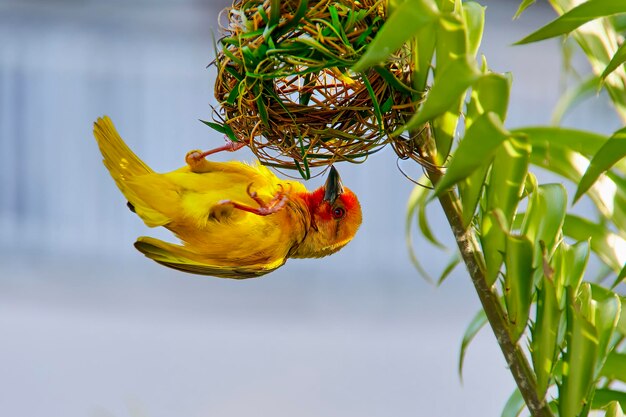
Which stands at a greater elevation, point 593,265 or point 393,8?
point 593,265

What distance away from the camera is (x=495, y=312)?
896mm

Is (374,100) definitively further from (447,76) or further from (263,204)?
(263,204)

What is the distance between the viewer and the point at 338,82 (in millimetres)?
895

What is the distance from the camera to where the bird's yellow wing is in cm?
105

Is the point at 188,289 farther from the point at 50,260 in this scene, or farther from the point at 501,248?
the point at 501,248

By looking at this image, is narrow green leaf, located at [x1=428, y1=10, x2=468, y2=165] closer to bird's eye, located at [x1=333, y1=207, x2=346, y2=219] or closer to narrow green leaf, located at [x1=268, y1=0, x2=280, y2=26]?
narrow green leaf, located at [x1=268, y1=0, x2=280, y2=26]

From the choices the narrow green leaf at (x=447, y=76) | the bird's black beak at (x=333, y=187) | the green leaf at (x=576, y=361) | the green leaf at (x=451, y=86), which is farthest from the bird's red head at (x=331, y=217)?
the green leaf at (x=451, y=86)

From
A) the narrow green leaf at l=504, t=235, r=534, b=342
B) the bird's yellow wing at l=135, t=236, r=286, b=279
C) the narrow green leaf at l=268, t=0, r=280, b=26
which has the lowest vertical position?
the narrow green leaf at l=504, t=235, r=534, b=342

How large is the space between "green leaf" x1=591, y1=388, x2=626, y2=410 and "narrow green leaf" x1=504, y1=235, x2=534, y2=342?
233mm

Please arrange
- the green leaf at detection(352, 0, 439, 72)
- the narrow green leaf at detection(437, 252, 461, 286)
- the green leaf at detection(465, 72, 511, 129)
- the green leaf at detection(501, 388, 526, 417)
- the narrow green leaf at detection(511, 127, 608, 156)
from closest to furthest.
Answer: the green leaf at detection(352, 0, 439, 72) < the green leaf at detection(465, 72, 511, 129) < the narrow green leaf at detection(511, 127, 608, 156) < the green leaf at detection(501, 388, 526, 417) < the narrow green leaf at detection(437, 252, 461, 286)

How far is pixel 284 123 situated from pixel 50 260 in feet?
12.4

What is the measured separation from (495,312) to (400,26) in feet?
1.33

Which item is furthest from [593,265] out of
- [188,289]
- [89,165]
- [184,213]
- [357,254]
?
[184,213]

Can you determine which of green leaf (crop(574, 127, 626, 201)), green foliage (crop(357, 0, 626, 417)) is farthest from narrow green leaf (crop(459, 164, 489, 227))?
green leaf (crop(574, 127, 626, 201))
